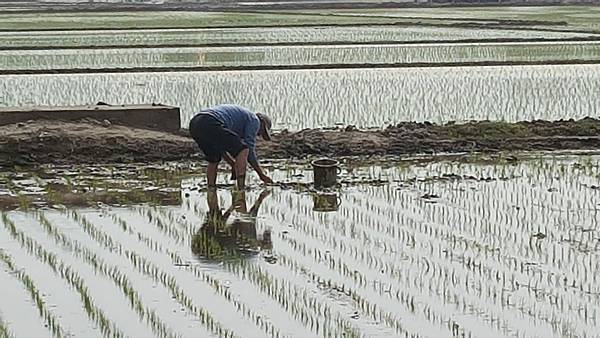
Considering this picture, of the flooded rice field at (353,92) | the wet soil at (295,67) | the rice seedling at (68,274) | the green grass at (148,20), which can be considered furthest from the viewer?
the green grass at (148,20)

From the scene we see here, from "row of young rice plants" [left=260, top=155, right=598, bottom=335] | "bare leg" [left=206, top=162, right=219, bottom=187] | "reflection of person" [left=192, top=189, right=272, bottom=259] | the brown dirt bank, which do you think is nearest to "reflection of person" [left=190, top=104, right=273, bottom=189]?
"bare leg" [left=206, top=162, right=219, bottom=187]

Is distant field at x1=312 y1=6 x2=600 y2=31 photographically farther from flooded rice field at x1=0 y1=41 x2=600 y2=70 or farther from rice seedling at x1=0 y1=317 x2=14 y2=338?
rice seedling at x1=0 y1=317 x2=14 y2=338

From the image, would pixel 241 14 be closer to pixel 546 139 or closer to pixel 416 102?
pixel 416 102

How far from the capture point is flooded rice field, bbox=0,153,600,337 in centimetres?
434

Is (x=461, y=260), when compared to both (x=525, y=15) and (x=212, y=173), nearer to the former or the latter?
(x=212, y=173)

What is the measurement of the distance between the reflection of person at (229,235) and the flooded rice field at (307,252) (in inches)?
0.5

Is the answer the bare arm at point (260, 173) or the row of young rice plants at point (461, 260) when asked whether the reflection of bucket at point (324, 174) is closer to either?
the bare arm at point (260, 173)

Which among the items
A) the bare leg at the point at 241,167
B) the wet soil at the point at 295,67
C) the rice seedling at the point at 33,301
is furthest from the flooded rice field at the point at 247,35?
the rice seedling at the point at 33,301

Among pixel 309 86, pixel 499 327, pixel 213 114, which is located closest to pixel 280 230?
pixel 213 114

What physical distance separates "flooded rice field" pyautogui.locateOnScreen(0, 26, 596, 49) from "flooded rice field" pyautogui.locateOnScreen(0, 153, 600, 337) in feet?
36.1

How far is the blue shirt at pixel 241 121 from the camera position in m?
7.12

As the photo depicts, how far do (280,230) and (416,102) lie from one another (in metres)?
5.69

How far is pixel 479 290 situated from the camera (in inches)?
187

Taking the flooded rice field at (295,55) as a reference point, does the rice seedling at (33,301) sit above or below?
below
